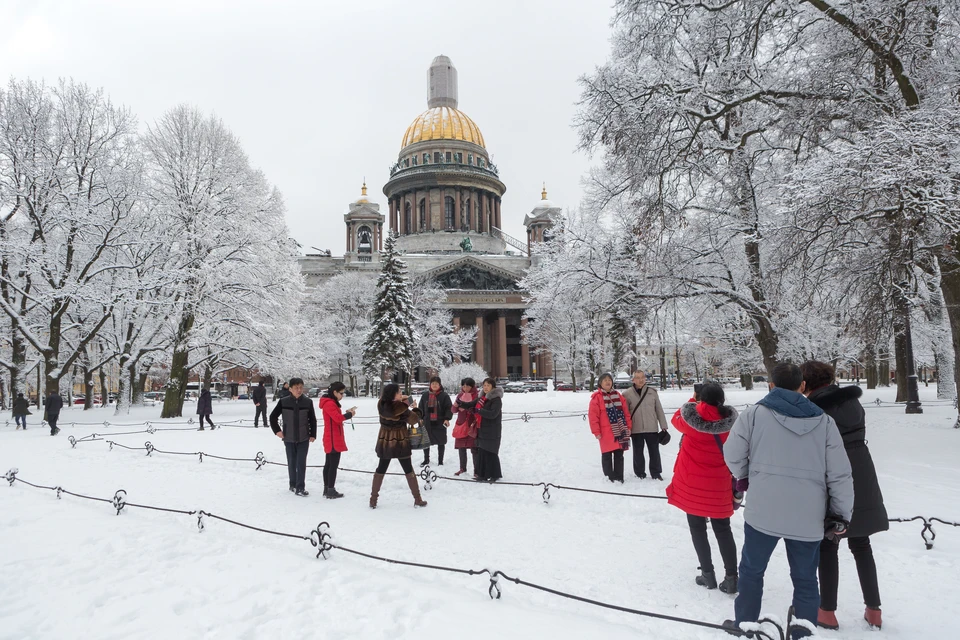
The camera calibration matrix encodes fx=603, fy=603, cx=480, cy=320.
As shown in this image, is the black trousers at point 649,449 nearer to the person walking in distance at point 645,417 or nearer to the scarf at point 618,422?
the person walking in distance at point 645,417

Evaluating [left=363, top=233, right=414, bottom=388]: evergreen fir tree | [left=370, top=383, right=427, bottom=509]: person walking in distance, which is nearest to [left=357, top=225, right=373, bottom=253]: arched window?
[left=363, top=233, right=414, bottom=388]: evergreen fir tree

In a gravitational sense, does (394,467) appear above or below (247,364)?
below

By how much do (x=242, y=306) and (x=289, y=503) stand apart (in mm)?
16610

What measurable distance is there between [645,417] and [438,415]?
11.2ft

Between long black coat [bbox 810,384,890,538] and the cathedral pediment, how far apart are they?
56.4 m

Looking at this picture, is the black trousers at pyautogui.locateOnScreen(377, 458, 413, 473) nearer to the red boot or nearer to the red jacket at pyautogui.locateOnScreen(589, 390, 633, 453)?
the red jacket at pyautogui.locateOnScreen(589, 390, 633, 453)

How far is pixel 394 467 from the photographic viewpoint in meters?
10.8

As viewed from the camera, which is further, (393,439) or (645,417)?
(645,417)

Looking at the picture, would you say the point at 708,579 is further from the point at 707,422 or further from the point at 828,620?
the point at 707,422

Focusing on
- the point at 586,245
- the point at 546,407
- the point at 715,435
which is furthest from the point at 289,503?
the point at 546,407

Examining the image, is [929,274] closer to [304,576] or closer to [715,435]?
[715,435]

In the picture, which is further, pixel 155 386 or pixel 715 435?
pixel 155 386

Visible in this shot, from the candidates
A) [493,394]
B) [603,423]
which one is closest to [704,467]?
[603,423]

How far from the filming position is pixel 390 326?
35531mm
